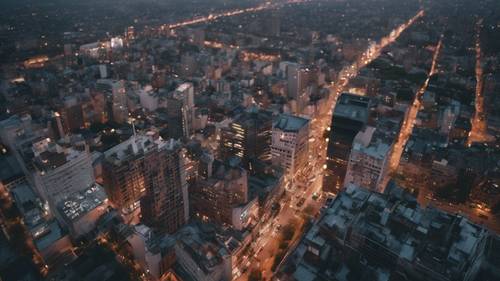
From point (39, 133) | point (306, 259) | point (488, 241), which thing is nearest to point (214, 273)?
point (306, 259)

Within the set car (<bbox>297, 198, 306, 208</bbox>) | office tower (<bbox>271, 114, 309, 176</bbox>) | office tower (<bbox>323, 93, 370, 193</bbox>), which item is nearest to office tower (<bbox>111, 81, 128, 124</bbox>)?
office tower (<bbox>271, 114, 309, 176</bbox>)

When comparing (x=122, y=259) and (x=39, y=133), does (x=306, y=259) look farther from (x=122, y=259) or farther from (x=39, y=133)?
(x=39, y=133)

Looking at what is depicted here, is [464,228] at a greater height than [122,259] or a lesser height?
greater

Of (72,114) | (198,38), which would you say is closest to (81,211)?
(72,114)

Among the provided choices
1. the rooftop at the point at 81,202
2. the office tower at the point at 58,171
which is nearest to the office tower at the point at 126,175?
the rooftop at the point at 81,202

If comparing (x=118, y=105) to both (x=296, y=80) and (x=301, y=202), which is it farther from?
(x=301, y=202)

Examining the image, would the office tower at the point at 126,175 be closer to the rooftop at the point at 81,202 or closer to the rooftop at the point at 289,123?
the rooftop at the point at 81,202
